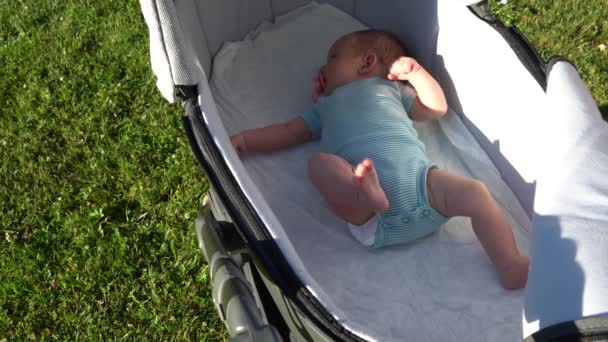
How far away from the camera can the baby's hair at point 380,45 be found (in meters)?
2.62

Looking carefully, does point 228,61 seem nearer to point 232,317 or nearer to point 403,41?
point 403,41

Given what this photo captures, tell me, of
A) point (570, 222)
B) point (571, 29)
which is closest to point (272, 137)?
point (570, 222)

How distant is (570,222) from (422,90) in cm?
120

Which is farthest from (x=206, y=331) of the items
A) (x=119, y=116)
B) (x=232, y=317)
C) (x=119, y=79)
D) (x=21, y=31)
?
(x=21, y=31)

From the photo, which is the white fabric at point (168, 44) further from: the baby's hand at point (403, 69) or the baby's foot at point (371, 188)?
the baby's hand at point (403, 69)

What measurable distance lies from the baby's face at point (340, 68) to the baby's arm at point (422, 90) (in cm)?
17

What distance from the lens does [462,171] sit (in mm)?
2379

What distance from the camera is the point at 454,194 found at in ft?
6.75

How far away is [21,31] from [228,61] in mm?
1530

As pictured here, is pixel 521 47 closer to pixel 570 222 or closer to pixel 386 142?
pixel 386 142

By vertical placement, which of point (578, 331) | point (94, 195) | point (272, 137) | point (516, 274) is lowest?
point (94, 195)

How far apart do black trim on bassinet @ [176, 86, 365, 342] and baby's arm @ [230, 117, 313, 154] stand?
0.41 m

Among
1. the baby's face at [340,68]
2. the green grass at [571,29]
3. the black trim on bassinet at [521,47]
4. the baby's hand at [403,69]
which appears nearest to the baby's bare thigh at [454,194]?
the black trim on bassinet at [521,47]

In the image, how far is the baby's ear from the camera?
2592 mm
